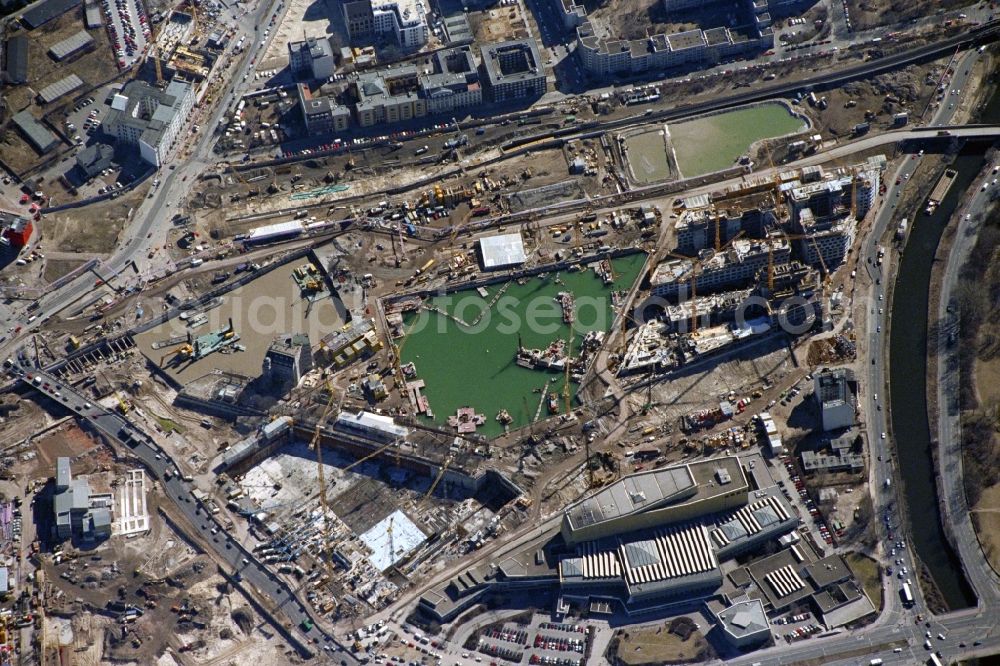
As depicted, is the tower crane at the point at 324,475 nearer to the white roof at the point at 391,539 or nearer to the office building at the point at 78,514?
the white roof at the point at 391,539

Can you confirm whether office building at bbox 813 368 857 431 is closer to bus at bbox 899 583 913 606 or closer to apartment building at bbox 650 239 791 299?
apartment building at bbox 650 239 791 299

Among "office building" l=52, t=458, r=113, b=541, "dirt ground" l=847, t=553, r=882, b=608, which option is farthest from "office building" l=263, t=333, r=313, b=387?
"dirt ground" l=847, t=553, r=882, b=608

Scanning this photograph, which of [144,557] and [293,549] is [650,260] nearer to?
[293,549]

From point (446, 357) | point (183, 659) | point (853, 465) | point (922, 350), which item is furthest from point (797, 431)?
point (183, 659)

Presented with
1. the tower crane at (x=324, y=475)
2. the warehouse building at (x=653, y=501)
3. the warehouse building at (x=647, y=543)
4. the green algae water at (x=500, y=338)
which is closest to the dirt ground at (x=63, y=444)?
the tower crane at (x=324, y=475)

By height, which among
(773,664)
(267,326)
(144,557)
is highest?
(267,326)

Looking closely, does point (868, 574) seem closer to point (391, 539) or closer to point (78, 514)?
point (391, 539)
